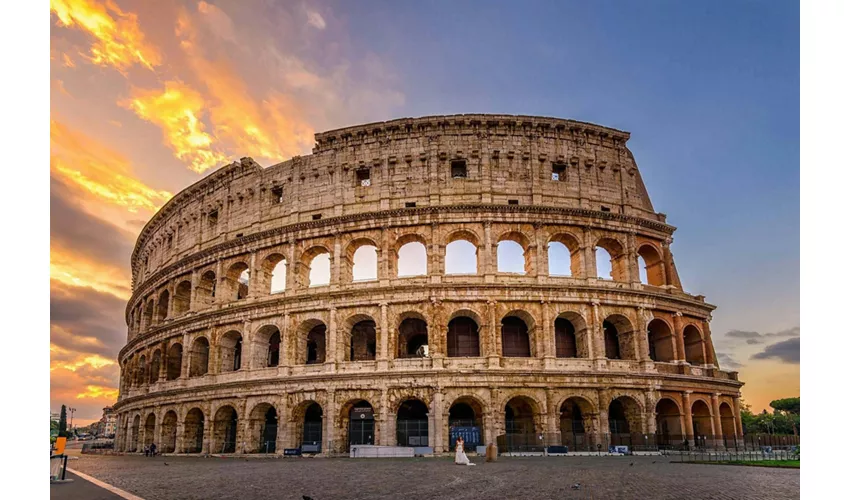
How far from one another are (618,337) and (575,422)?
4991mm

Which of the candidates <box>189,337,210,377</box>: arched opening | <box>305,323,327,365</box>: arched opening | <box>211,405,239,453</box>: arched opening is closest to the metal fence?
<box>305,323,327,365</box>: arched opening

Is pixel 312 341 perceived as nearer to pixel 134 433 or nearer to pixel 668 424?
pixel 134 433

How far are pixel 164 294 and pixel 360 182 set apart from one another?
16.8 meters

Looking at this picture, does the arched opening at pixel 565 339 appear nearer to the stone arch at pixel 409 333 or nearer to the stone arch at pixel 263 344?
the stone arch at pixel 409 333

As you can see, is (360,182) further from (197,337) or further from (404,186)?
(197,337)

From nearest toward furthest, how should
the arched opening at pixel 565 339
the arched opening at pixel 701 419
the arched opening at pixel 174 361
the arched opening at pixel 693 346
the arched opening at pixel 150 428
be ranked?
the arched opening at pixel 701 419 < the arched opening at pixel 565 339 < the arched opening at pixel 693 346 < the arched opening at pixel 150 428 < the arched opening at pixel 174 361

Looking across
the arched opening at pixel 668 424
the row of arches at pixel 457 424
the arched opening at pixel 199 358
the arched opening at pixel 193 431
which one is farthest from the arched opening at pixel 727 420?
the arched opening at pixel 199 358

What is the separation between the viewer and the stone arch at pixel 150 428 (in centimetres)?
3494

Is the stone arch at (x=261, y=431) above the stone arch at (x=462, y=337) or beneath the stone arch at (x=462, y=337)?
beneath

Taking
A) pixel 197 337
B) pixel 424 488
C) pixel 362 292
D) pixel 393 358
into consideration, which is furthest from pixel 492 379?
pixel 197 337

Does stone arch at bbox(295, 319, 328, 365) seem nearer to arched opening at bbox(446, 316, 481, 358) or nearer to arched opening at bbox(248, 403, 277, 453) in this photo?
arched opening at bbox(248, 403, 277, 453)

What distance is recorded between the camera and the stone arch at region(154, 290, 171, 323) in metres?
38.0

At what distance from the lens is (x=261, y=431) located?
30000 mm

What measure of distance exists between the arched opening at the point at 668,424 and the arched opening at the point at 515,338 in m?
6.92
